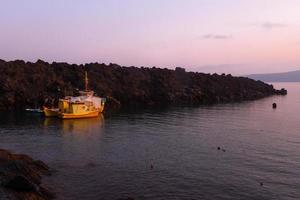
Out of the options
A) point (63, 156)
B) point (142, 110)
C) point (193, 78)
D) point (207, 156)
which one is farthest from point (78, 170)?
point (193, 78)

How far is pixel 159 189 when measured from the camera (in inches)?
1497

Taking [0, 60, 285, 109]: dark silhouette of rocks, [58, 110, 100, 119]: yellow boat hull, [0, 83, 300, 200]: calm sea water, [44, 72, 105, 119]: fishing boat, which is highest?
[0, 60, 285, 109]: dark silhouette of rocks

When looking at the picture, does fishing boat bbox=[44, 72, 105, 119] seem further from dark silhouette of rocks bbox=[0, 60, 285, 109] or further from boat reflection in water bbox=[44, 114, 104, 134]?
dark silhouette of rocks bbox=[0, 60, 285, 109]

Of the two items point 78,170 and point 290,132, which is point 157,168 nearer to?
point 78,170

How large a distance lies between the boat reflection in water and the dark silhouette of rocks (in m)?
22.4

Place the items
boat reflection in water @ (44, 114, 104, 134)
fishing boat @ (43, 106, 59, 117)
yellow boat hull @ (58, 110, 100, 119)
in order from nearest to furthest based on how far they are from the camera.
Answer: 1. boat reflection in water @ (44, 114, 104, 134)
2. yellow boat hull @ (58, 110, 100, 119)
3. fishing boat @ (43, 106, 59, 117)

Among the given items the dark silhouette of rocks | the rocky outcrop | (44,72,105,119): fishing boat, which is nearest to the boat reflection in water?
(44,72,105,119): fishing boat

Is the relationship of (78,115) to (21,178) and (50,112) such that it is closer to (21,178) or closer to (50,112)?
(50,112)

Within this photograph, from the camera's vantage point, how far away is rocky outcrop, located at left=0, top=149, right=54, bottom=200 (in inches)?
1212

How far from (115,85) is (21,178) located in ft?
363

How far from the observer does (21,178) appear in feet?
105

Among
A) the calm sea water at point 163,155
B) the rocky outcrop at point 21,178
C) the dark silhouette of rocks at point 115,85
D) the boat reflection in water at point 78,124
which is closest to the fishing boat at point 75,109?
the boat reflection in water at point 78,124

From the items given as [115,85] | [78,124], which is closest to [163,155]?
[78,124]

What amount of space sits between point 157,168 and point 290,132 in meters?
36.5
